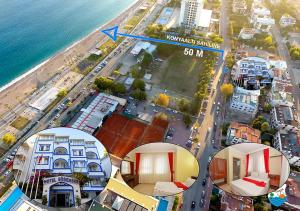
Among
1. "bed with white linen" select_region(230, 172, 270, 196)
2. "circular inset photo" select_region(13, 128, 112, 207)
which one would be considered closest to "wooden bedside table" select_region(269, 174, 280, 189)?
"bed with white linen" select_region(230, 172, 270, 196)

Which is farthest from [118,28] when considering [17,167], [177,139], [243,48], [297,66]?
[17,167]

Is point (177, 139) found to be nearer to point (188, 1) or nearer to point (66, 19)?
point (188, 1)

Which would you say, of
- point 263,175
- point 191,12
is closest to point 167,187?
point 263,175

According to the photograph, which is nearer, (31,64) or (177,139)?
(177,139)

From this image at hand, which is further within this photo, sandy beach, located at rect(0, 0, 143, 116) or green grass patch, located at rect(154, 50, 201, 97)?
green grass patch, located at rect(154, 50, 201, 97)

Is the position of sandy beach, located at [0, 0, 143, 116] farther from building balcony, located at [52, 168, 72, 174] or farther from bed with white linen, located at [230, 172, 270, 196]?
bed with white linen, located at [230, 172, 270, 196]

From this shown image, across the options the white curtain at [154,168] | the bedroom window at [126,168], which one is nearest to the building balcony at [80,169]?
the bedroom window at [126,168]
